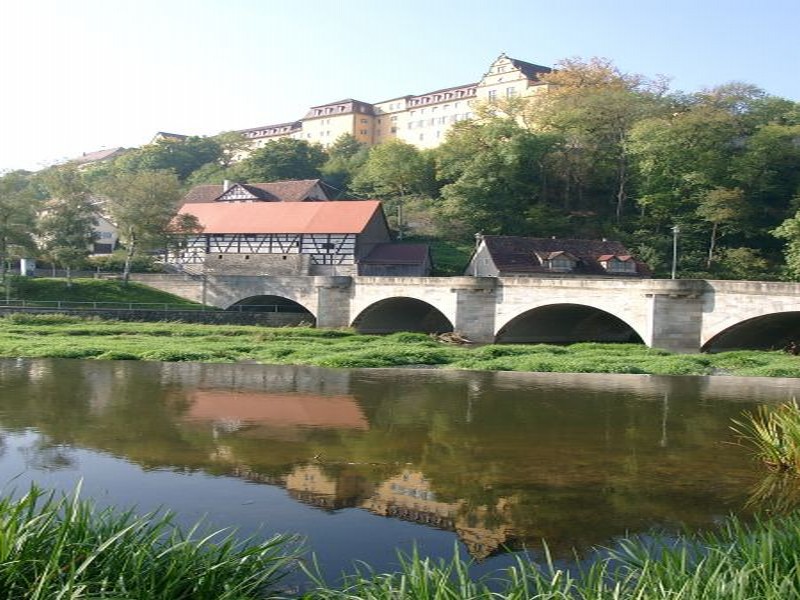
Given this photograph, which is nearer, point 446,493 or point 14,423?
point 446,493

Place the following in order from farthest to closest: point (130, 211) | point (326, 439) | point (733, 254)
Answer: point (733, 254) < point (130, 211) < point (326, 439)

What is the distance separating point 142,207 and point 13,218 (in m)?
7.92

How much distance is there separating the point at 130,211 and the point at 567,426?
38329 millimetres

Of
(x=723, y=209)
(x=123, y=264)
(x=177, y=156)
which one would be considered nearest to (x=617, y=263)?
(x=723, y=209)

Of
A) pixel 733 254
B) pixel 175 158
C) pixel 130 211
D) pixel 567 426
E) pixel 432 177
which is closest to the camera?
pixel 567 426

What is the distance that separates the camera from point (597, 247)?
51281mm

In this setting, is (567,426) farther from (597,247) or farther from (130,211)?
(130,211)

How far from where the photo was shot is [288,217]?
180ft

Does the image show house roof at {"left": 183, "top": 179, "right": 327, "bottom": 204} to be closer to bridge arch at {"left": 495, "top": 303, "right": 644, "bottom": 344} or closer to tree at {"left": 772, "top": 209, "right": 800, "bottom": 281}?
bridge arch at {"left": 495, "top": 303, "right": 644, "bottom": 344}

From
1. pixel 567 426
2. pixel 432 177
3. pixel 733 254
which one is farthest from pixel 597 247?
pixel 567 426

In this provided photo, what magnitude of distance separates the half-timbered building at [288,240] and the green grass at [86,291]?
4549 millimetres

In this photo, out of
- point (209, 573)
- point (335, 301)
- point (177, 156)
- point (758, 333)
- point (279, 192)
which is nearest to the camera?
point (209, 573)

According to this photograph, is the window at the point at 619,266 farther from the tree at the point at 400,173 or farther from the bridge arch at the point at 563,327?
the tree at the point at 400,173

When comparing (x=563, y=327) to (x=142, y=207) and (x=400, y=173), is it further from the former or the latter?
(x=400, y=173)
